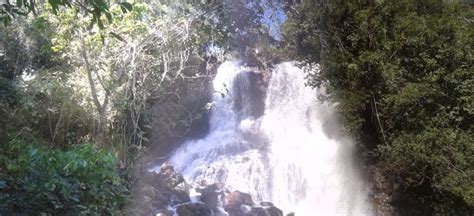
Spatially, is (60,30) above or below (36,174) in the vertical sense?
above

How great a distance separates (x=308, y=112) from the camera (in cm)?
1320

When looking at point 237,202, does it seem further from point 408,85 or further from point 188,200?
point 408,85

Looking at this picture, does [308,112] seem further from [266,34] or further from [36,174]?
[36,174]

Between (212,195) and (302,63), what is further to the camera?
(212,195)

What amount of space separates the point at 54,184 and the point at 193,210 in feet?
24.2

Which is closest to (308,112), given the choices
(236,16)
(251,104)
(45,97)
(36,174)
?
(251,104)

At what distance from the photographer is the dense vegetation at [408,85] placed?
6.39 m

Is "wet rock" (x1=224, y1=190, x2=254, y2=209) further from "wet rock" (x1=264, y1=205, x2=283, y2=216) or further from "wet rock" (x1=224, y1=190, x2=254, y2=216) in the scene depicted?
"wet rock" (x1=264, y1=205, x2=283, y2=216)

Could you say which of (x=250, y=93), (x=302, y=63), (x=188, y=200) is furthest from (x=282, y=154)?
(x=302, y=63)

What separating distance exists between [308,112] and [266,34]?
554 cm

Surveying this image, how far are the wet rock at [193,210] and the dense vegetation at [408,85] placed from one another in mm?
4137

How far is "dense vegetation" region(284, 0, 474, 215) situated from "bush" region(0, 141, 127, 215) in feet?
17.2

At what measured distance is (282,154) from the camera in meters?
12.6

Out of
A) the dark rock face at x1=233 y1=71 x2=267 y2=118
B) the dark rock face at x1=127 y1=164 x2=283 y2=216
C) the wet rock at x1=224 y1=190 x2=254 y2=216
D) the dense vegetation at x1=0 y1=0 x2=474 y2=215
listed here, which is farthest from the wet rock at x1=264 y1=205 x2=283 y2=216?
the dark rock face at x1=233 y1=71 x2=267 y2=118
